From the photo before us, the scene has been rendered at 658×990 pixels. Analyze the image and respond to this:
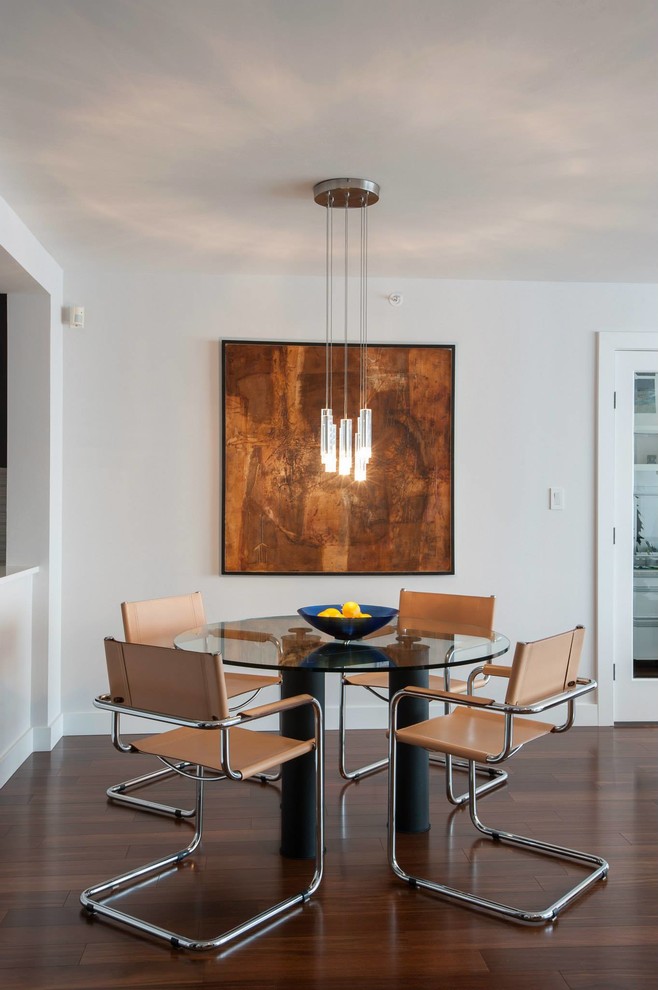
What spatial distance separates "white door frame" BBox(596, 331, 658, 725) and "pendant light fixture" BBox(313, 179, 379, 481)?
140 cm

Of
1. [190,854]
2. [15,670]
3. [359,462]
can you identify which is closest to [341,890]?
[190,854]

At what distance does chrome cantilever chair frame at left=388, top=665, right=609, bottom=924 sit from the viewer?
263cm

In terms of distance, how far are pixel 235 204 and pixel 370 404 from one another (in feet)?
5.07

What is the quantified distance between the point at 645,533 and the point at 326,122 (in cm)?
329

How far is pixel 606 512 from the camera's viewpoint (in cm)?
498

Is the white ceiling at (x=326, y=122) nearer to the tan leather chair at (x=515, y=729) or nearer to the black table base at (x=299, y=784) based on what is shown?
the tan leather chair at (x=515, y=729)

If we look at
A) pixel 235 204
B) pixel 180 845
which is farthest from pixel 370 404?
pixel 180 845

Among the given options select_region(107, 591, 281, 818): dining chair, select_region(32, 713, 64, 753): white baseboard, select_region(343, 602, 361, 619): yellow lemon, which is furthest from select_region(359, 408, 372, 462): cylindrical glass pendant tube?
select_region(32, 713, 64, 753): white baseboard

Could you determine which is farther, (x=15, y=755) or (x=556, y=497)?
(x=556, y=497)

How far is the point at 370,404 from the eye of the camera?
4.83 meters

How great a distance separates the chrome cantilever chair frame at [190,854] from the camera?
8.11 ft

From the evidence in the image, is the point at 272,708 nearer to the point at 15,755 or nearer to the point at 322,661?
the point at 322,661

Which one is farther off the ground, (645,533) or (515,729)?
(645,533)

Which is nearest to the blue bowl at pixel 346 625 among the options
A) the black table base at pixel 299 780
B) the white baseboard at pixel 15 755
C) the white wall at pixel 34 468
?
the black table base at pixel 299 780
